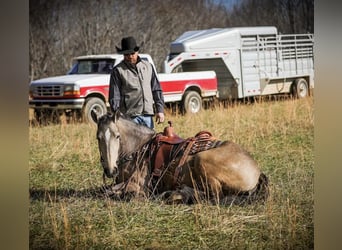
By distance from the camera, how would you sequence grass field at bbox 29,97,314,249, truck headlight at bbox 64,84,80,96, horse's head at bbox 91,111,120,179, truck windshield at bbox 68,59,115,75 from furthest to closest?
truck headlight at bbox 64,84,80,96, truck windshield at bbox 68,59,115,75, horse's head at bbox 91,111,120,179, grass field at bbox 29,97,314,249

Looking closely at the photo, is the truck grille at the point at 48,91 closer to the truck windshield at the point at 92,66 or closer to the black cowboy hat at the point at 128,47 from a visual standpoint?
the truck windshield at the point at 92,66

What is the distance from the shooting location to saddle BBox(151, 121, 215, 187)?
4.52 m

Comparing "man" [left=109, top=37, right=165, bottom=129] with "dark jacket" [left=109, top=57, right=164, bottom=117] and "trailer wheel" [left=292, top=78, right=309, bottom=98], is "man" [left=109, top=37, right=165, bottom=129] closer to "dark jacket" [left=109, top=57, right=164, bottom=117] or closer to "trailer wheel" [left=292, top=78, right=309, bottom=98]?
"dark jacket" [left=109, top=57, right=164, bottom=117]

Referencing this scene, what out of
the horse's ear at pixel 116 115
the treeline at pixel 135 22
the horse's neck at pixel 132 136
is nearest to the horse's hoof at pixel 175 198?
the horse's neck at pixel 132 136

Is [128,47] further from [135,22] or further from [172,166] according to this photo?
[172,166]

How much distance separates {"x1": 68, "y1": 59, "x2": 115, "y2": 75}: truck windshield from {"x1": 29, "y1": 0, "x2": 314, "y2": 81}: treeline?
0.06 m

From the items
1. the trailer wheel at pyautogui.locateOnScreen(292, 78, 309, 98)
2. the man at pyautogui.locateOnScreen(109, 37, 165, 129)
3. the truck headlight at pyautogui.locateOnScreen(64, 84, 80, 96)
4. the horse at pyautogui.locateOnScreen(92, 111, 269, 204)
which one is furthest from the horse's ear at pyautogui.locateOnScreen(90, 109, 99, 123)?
the trailer wheel at pyautogui.locateOnScreen(292, 78, 309, 98)

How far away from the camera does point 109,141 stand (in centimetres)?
456
